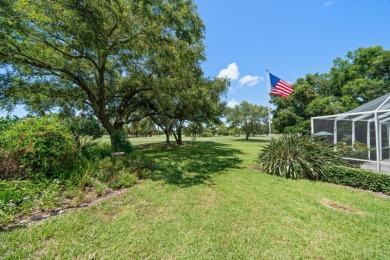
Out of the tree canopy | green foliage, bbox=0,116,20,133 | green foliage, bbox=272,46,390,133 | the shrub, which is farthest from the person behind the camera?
green foliage, bbox=272,46,390,133

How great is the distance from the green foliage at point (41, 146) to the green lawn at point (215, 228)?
6.01 feet

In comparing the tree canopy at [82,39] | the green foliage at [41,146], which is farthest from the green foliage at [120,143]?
the green foliage at [41,146]

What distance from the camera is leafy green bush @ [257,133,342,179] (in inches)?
252

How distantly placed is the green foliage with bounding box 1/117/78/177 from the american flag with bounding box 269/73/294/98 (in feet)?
28.4

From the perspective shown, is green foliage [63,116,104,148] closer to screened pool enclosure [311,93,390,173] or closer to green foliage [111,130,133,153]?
green foliage [111,130,133,153]

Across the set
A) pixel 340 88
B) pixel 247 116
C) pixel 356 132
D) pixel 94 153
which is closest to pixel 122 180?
pixel 94 153

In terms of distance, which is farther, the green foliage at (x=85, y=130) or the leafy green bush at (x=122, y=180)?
the green foliage at (x=85, y=130)

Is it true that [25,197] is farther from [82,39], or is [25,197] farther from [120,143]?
[120,143]

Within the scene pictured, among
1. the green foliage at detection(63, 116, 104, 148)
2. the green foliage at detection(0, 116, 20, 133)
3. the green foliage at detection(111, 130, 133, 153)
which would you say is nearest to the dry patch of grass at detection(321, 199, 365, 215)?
the green foliage at detection(111, 130, 133, 153)

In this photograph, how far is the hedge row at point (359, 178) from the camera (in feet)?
16.4

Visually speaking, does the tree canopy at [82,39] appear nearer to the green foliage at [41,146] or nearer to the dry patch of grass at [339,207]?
the green foliage at [41,146]

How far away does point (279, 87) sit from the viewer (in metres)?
8.38

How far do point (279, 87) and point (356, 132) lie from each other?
4.36 meters

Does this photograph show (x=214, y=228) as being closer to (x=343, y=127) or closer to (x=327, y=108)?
(x=343, y=127)
